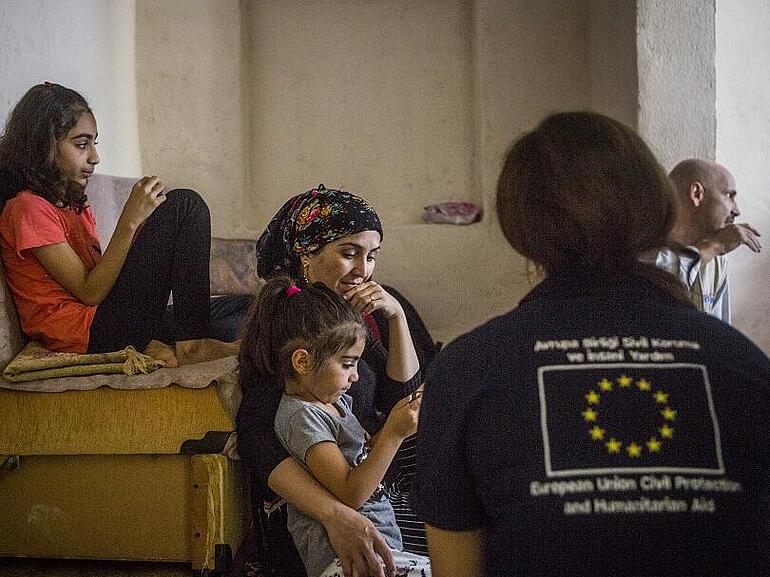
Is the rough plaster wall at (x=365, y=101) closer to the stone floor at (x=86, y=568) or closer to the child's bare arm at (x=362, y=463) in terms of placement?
the stone floor at (x=86, y=568)

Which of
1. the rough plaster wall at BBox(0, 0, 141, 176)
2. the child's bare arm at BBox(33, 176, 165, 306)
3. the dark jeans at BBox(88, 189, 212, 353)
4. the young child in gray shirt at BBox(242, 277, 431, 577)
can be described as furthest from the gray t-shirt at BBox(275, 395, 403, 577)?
the rough plaster wall at BBox(0, 0, 141, 176)

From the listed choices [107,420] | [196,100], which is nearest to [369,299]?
[107,420]

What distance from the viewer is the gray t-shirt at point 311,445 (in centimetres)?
148

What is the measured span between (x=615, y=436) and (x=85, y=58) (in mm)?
3089

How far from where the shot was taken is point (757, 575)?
92 centimetres

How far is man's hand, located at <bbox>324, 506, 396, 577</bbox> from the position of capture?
142 cm

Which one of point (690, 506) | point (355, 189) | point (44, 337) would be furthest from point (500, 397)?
point (355, 189)

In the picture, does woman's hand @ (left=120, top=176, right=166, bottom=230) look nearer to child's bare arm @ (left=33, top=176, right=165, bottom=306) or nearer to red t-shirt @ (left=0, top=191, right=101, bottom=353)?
child's bare arm @ (left=33, top=176, right=165, bottom=306)

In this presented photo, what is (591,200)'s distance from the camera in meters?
0.98

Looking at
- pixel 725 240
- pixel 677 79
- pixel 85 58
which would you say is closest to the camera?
pixel 725 240

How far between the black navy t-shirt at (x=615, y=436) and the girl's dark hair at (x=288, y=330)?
0.60 metres

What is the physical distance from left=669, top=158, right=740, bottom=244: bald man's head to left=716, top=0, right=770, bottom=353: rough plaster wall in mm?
974

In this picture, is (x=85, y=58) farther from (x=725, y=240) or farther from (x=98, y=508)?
(x=725, y=240)

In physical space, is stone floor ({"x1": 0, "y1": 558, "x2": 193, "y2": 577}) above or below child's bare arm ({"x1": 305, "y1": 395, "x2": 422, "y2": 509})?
below
